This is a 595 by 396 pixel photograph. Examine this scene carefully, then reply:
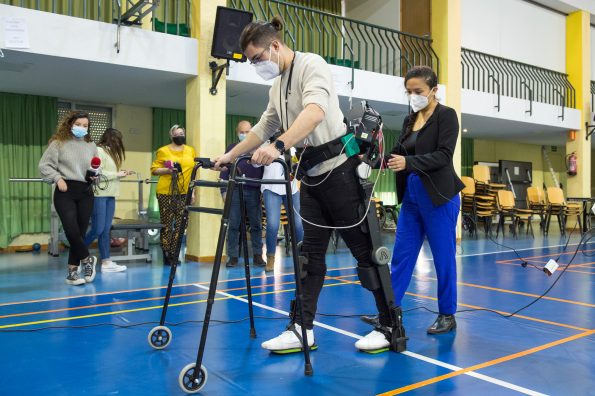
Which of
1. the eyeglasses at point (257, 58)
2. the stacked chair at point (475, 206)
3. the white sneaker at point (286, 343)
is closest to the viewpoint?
the eyeglasses at point (257, 58)

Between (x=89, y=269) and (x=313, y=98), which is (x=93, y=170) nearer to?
(x=89, y=269)

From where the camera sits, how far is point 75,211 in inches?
157

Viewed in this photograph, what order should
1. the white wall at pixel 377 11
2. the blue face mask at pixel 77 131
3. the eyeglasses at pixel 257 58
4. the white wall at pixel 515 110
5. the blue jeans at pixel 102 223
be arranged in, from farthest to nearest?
the white wall at pixel 377 11 → the white wall at pixel 515 110 → the blue jeans at pixel 102 223 → the blue face mask at pixel 77 131 → the eyeglasses at pixel 257 58

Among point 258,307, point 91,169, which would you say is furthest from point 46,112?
point 258,307

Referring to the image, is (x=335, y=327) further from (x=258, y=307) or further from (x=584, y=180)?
(x=584, y=180)

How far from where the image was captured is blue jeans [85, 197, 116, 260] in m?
4.68

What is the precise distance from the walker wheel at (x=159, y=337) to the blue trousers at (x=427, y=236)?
114 cm

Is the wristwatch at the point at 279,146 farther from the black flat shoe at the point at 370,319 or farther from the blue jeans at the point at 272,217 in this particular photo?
the blue jeans at the point at 272,217

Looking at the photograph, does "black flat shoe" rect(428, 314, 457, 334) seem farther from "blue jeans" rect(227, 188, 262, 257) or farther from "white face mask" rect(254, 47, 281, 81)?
"blue jeans" rect(227, 188, 262, 257)

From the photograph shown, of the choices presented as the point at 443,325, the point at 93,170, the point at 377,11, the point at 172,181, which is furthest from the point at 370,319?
the point at 377,11

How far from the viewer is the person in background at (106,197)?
4.71 metres

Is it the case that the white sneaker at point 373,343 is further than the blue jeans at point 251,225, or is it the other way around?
the blue jeans at point 251,225

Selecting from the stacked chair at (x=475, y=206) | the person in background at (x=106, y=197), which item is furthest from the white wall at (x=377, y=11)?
the person in background at (x=106, y=197)

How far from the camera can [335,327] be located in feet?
9.20
